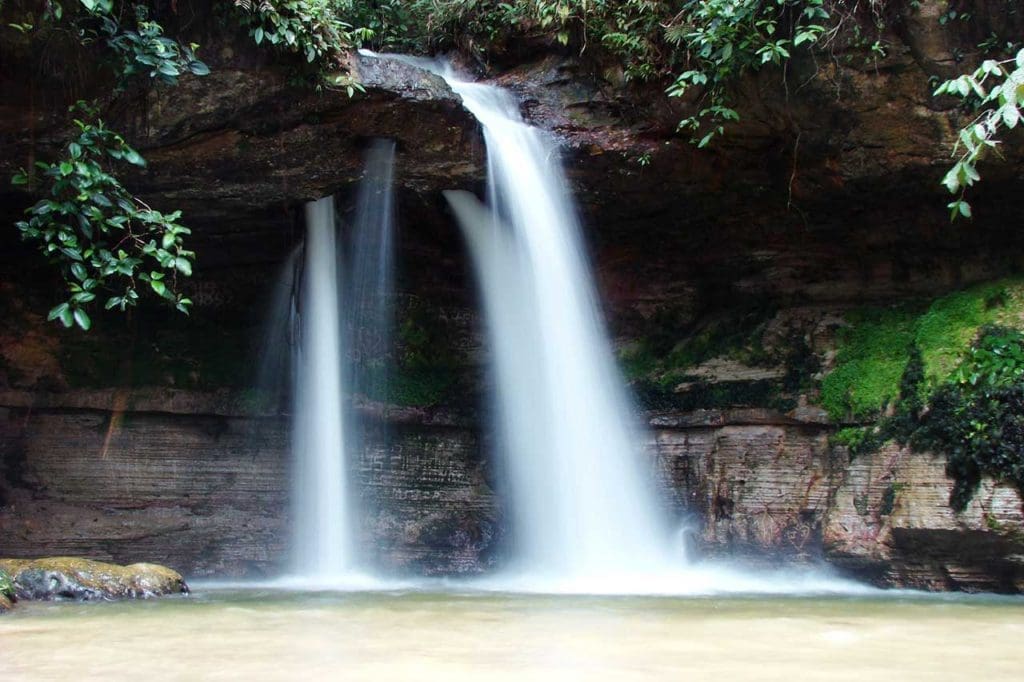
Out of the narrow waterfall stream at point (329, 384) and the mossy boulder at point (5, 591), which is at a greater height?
the narrow waterfall stream at point (329, 384)

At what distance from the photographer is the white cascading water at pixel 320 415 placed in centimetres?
1000

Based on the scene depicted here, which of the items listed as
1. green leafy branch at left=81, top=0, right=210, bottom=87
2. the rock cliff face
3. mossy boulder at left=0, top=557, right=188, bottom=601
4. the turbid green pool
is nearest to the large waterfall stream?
the rock cliff face

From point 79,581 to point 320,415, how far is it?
3366 millimetres

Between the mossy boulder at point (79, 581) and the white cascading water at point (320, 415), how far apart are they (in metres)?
2.54

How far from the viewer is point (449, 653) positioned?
4.59 m

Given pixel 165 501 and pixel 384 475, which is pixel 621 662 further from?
pixel 165 501

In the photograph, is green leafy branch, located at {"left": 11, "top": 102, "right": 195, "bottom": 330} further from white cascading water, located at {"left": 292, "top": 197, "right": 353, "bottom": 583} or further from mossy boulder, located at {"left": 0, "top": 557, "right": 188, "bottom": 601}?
white cascading water, located at {"left": 292, "top": 197, "right": 353, "bottom": 583}

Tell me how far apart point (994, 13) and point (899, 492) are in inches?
165

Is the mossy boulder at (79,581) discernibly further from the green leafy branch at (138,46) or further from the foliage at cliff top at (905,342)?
the foliage at cliff top at (905,342)

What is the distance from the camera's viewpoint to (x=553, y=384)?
383 inches

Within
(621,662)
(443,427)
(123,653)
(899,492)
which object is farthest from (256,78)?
(899,492)

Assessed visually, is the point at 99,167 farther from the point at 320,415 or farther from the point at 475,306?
the point at 475,306

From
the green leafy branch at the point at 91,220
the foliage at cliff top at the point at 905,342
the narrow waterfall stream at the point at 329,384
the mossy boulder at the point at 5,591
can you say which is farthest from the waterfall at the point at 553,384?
the mossy boulder at the point at 5,591

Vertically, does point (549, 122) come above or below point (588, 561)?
above
